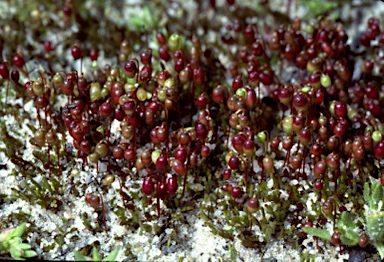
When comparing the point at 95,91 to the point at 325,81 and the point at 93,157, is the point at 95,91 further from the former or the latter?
the point at 325,81

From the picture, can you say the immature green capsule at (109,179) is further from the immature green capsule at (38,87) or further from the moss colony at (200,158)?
the immature green capsule at (38,87)

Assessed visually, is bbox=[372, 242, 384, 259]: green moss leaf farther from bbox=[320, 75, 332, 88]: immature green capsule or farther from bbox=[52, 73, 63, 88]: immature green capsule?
bbox=[52, 73, 63, 88]: immature green capsule

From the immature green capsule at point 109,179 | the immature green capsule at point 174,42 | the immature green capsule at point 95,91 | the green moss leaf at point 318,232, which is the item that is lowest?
the green moss leaf at point 318,232

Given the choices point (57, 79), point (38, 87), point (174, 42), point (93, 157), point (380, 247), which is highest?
point (174, 42)

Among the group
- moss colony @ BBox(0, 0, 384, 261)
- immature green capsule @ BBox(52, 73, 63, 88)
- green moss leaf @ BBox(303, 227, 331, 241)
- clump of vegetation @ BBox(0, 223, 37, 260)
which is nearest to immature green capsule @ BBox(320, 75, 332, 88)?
moss colony @ BBox(0, 0, 384, 261)

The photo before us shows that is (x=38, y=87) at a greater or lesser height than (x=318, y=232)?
greater

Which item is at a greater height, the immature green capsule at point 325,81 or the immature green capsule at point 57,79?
the immature green capsule at point 325,81

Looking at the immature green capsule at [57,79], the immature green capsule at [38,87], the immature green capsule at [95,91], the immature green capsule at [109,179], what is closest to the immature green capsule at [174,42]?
the immature green capsule at [95,91]

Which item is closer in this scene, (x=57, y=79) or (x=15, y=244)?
(x=15, y=244)

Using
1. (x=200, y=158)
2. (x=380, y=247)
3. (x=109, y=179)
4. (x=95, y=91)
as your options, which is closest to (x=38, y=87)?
(x=95, y=91)
